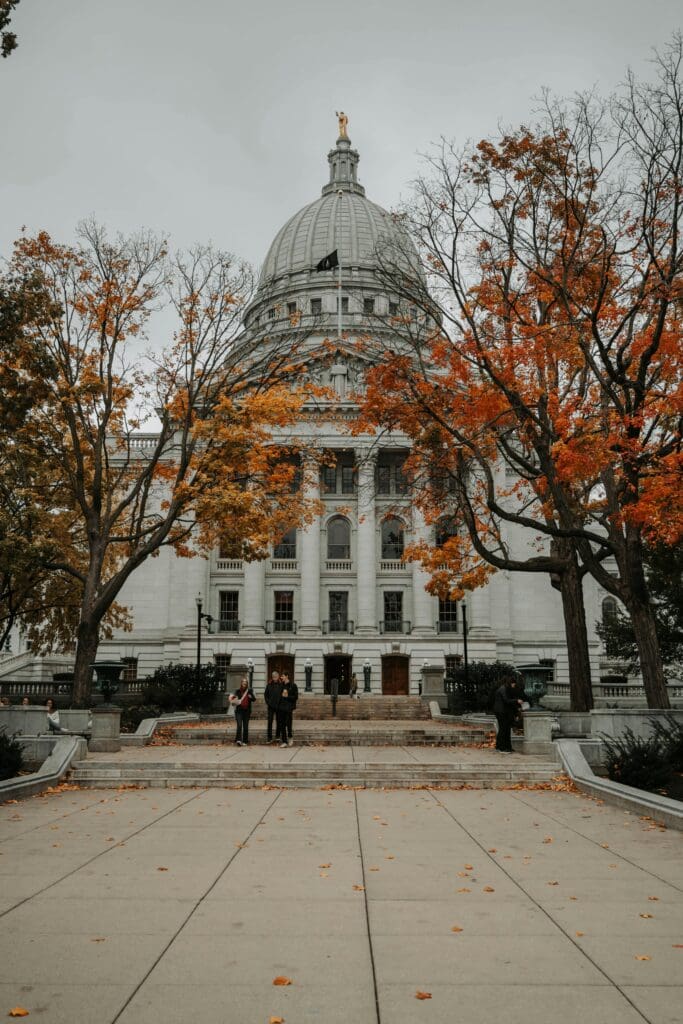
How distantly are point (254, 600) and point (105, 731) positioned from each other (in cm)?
3260

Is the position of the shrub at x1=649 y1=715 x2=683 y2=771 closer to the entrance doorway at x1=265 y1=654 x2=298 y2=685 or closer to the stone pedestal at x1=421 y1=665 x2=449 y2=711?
the stone pedestal at x1=421 y1=665 x2=449 y2=711

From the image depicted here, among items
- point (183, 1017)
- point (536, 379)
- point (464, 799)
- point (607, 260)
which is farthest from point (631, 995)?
point (536, 379)

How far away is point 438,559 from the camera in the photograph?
26.9 metres

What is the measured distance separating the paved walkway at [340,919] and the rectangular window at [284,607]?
141 ft

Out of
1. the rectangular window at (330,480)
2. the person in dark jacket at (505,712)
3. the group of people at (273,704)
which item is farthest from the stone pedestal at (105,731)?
the rectangular window at (330,480)

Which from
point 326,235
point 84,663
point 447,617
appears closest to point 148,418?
point 84,663

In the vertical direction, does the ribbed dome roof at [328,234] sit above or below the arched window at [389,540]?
above

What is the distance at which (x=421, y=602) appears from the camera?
55.1 metres

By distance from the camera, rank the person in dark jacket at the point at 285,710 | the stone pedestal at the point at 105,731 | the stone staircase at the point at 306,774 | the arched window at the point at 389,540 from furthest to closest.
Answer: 1. the arched window at the point at 389,540
2. the person in dark jacket at the point at 285,710
3. the stone pedestal at the point at 105,731
4. the stone staircase at the point at 306,774

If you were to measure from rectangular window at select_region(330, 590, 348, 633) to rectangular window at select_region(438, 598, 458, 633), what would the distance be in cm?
599

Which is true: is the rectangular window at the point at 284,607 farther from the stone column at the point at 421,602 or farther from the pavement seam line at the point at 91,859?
the pavement seam line at the point at 91,859

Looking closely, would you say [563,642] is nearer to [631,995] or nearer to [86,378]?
[86,378]

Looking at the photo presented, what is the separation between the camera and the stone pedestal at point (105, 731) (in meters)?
22.1

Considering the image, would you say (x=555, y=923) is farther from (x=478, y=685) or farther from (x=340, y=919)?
(x=478, y=685)
